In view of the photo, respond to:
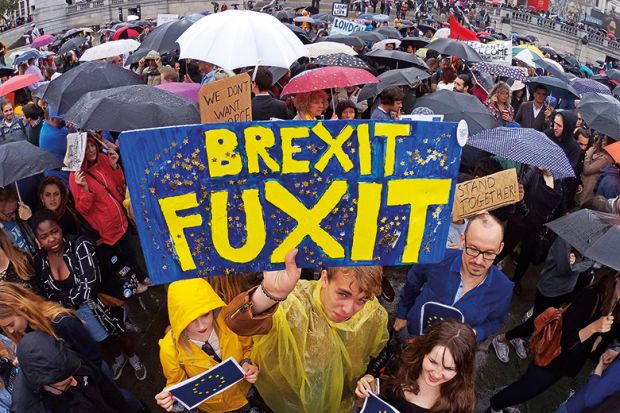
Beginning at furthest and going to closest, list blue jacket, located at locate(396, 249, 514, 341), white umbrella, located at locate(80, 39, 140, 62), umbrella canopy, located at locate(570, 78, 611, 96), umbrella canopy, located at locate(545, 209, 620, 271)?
umbrella canopy, located at locate(570, 78, 611, 96)
white umbrella, located at locate(80, 39, 140, 62)
blue jacket, located at locate(396, 249, 514, 341)
umbrella canopy, located at locate(545, 209, 620, 271)

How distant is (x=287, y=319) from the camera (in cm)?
276

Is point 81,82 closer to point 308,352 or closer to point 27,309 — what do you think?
point 27,309

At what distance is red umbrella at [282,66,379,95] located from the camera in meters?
5.21

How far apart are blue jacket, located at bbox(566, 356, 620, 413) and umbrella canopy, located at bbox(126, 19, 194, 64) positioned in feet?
25.8

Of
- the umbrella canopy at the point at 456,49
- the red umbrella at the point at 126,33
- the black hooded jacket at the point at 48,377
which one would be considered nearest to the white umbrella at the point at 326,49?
the umbrella canopy at the point at 456,49

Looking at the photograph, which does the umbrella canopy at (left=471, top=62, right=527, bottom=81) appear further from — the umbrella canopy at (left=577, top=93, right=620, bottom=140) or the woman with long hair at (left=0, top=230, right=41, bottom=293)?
the woman with long hair at (left=0, top=230, right=41, bottom=293)

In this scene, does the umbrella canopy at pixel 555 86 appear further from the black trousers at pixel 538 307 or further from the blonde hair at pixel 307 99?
the black trousers at pixel 538 307

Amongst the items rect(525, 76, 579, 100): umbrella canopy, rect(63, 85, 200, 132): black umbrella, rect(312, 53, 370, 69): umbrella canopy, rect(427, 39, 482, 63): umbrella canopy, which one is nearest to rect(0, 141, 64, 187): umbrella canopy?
rect(63, 85, 200, 132): black umbrella

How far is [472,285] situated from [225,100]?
6.30 ft

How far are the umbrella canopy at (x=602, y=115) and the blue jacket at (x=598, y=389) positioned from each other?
3.65m

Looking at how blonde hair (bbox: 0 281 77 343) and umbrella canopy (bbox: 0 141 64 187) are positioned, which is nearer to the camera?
blonde hair (bbox: 0 281 77 343)

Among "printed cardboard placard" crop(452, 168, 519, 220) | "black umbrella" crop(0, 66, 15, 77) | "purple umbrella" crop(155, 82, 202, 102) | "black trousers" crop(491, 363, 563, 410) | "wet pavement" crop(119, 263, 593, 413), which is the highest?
"purple umbrella" crop(155, 82, 202, 102)

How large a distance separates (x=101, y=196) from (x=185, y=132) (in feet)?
8.06

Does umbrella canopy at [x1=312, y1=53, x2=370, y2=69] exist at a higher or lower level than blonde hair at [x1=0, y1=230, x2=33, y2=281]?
higher
